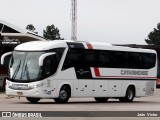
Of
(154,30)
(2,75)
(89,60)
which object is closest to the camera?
(89,60)

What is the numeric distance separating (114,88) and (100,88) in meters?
1.09

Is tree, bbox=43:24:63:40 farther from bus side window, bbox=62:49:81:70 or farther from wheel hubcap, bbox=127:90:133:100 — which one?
bus side window, bbox=62:49:81:70

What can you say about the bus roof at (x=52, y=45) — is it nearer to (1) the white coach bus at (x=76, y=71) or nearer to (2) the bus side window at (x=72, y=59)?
(1) the white coach bus at (x=76, y=71)

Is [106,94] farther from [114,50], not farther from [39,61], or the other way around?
[39,61]

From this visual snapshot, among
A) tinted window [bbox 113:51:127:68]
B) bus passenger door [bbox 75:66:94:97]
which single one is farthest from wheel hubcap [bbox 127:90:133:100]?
bus passenger door [bbox 75:66:94:97]

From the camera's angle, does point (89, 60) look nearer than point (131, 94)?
Yes

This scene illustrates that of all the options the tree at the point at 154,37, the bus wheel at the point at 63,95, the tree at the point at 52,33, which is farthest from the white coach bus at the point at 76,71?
the tree at the point at 154,37

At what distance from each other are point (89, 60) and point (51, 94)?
2950 mm

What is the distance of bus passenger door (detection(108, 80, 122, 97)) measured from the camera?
32.2 meters

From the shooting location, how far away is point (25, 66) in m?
28.5

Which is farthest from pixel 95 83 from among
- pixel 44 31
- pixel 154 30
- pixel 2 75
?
pixel 154 30

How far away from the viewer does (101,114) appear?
72.2 ft

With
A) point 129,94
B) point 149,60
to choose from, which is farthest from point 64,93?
point 149,60

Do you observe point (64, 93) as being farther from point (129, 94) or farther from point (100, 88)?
point (129, 94)
